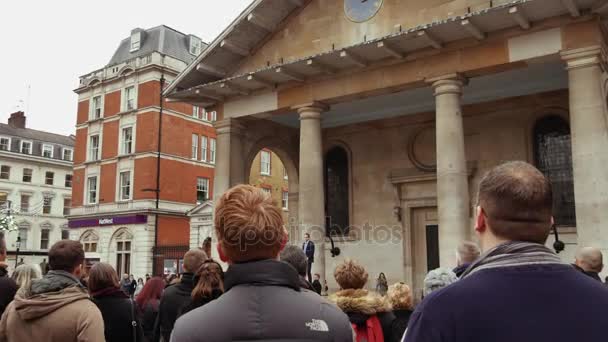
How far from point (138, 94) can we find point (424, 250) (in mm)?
26555

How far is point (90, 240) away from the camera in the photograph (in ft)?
134

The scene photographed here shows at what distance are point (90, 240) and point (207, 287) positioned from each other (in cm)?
3869

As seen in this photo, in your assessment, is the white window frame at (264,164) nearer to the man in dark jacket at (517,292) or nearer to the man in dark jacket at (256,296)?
the man in dark jacket at (256,296)

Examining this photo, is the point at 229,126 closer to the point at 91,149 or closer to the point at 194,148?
the point at 194,148

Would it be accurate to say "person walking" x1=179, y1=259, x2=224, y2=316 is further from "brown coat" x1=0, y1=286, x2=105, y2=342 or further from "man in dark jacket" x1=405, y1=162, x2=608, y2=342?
"man in dark jacket" x1=405, y1=162, x2=608, y2=342

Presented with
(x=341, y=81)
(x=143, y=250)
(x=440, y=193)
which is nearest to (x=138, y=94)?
(x=143, y=250)

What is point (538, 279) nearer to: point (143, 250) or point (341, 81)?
point (341, 81)

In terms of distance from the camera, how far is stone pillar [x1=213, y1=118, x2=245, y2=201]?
19.9 m

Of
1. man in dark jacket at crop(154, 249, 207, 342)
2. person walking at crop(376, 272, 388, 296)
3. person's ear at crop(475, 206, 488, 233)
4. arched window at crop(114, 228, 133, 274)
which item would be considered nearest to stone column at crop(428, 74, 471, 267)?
person walking at crop(376, 272, 388, 296)

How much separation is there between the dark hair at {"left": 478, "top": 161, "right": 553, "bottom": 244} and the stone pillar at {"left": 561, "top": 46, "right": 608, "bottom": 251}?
471 inches

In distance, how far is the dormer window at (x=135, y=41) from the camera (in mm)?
46350

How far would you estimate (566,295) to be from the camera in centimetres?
202

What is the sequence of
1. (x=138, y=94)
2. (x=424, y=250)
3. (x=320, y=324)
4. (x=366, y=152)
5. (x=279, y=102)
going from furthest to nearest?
(x=138, y=94)
(x=366, y=152)
(x=424, y=250)
(x=279, y=102)
(x=320, y=324)

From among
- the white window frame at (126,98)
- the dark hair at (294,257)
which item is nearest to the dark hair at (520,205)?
the dark hair at (294,257)
